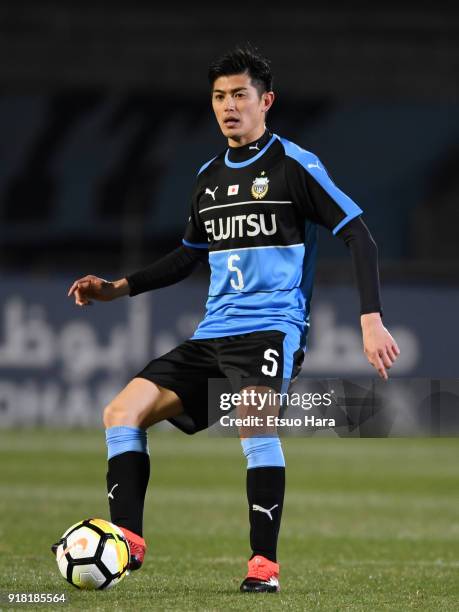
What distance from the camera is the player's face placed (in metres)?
4.62

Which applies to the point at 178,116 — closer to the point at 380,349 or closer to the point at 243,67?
the point at 243,67

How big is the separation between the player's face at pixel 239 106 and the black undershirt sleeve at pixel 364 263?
1.79 ft

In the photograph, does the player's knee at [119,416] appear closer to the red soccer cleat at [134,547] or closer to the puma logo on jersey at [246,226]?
the red soccer cleat at [134,547]

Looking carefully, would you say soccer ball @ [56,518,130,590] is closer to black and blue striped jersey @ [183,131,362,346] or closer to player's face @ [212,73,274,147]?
black and blue striped jersey @ [183,131,362,346]

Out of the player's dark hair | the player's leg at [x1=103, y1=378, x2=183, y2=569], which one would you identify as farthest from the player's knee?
the player's dark hair

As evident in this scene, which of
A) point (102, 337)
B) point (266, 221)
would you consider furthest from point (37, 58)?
point (266, 221)

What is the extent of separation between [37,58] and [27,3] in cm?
101

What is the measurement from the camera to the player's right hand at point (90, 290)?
4.80 metres

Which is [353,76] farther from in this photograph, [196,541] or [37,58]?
[196,541]

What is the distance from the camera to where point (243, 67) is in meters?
4.62

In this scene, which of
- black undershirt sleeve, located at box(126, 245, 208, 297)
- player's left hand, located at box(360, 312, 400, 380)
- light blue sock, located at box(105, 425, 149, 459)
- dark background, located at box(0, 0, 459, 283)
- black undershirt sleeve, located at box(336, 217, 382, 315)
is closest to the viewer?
player's left hand, located at box(360, 312, 400, 380)

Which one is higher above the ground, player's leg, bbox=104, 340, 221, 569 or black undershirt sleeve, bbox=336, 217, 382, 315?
black undershirt sleeve, bbox=336, 217, 382, 315

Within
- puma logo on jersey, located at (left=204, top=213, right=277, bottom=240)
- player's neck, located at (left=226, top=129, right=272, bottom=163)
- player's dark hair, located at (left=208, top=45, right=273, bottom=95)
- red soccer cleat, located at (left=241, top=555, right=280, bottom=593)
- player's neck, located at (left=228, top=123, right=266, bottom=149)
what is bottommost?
red soccer cleat, located at (left=241, top=555, right=280, bottom=593)

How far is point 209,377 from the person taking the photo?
183 inches
